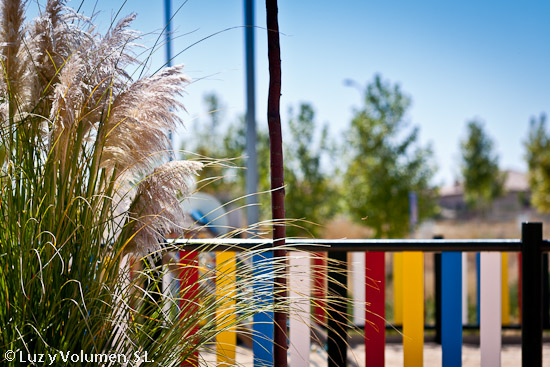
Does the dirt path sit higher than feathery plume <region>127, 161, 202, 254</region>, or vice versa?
feathery plume <region>127, 161, 202, 254</region>

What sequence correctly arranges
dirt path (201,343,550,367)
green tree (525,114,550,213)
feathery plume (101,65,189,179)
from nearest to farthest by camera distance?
feathery plume (101,65,189,179)
dirt path (201,343,550,367)
green tree (525,114,550,213)

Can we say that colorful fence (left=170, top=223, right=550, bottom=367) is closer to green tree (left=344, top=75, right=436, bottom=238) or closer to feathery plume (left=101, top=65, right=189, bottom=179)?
feathery plume (left=101, top=65, right=189, bottom=179)

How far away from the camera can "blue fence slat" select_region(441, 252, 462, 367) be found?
8.32ft

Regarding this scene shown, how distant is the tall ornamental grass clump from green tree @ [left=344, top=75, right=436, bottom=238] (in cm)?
1401

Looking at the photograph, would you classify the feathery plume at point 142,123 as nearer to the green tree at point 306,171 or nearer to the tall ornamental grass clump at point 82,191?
the tall ornamental grass clump at point 82,191

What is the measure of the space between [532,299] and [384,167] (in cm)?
1353

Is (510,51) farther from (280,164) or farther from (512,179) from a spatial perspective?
(280,164)

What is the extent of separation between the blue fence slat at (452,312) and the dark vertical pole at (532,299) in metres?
0.31

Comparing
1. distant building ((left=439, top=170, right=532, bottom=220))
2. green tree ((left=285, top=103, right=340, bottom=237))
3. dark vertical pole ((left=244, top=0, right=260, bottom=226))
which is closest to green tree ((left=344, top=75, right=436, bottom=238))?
green tree ((left=285, top=103, right=340, bottom=237))

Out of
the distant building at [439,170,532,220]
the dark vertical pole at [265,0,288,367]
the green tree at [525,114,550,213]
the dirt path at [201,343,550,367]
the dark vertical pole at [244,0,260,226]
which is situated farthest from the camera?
the distant building at [439,170,532,220]

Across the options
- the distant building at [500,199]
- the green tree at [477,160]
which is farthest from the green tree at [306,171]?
the distant building at [500,199]

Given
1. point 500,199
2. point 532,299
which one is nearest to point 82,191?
point 532,299

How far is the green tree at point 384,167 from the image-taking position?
15.6 meters

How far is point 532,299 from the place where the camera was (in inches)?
101
